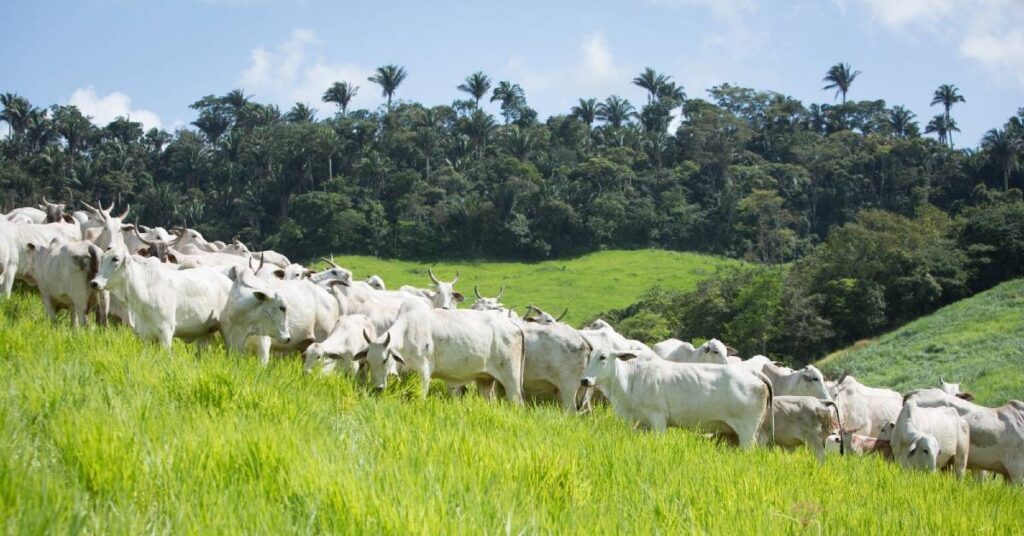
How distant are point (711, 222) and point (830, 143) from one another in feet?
65.4

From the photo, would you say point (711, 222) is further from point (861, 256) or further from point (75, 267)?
point (75, 267)

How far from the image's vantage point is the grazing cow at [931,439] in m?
11.8

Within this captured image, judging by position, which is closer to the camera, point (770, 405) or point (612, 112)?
point (770, 405)

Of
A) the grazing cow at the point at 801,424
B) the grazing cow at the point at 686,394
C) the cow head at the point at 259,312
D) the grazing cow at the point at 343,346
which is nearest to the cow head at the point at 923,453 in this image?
the grazing cow at the point at 801,424

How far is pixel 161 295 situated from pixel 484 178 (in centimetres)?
7129

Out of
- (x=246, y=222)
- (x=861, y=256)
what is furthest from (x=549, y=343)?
(x=246, y=222)

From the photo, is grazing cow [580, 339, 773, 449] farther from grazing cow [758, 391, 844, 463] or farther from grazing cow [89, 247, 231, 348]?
grazing cow [89, 247, 231, 348]

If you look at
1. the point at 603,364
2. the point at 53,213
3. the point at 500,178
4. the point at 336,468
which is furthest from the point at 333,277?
the point at 500,178

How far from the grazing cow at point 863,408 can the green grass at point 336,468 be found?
6.13 meters

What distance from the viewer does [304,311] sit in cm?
1180

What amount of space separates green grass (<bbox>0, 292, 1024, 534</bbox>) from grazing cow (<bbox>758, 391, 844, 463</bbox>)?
11.2 feet

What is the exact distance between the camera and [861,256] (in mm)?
51719

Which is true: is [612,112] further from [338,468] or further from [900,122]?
[338,468]

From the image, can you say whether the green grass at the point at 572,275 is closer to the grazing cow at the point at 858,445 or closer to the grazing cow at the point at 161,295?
the grazing cow at the point at 858,445
